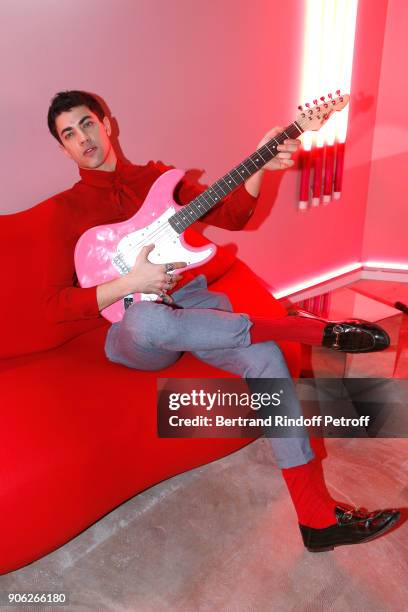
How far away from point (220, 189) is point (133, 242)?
0.30 m

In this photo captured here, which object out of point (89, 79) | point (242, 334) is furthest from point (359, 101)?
point (242, 334)

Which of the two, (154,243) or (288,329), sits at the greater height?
(154,243)

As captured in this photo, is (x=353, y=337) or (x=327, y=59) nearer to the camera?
(x=353, y=337)

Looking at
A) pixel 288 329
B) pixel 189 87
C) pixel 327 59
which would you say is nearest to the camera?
pixel 288 329

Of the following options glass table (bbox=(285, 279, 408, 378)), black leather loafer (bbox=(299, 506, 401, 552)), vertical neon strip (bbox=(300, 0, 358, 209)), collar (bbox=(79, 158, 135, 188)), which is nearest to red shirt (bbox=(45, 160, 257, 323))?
collar (bbox=(79, 158, 135, 188))

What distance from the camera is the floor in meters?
1.30

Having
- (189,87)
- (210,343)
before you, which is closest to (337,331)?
(210,343)

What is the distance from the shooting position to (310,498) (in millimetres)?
1377

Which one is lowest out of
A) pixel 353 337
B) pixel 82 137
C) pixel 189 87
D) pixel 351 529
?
pixel 351 529

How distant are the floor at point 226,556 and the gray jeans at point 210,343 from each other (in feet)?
0.81

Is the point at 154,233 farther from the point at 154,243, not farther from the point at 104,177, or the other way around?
the point at 104,177

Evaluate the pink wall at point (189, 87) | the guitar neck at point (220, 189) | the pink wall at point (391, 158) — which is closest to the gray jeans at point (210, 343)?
the guitar neck at point (220, 189)

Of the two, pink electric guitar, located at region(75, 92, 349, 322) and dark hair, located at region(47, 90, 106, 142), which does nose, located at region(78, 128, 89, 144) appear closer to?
dark hair, located at region(47, 90, 106, 142)

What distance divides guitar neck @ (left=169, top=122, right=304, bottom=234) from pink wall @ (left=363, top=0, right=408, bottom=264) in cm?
182
